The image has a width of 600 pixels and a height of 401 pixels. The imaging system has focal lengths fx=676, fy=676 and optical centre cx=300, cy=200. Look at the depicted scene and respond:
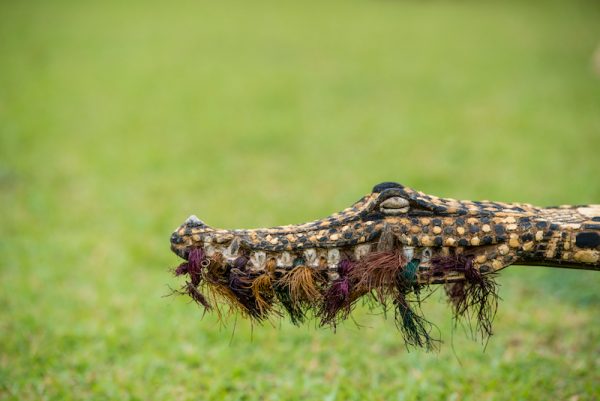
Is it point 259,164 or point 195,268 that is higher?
point 259,164

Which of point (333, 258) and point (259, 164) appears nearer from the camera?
point (333, 258)

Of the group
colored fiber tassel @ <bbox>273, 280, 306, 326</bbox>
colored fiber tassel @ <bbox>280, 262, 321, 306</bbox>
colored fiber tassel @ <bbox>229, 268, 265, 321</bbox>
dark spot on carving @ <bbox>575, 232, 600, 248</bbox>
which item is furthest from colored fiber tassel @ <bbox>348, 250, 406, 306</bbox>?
dark spot on carving @ <bbox>575, 232, 600, 248</bbox>

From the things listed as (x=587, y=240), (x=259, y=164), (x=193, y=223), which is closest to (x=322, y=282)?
(x=193, y=223)

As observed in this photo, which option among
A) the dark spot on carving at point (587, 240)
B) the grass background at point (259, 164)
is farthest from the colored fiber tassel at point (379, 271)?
the grass background at point (259, 164)

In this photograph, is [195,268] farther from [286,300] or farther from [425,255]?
[425,255]

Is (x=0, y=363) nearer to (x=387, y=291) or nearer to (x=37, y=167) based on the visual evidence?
(x=387, y=291)
